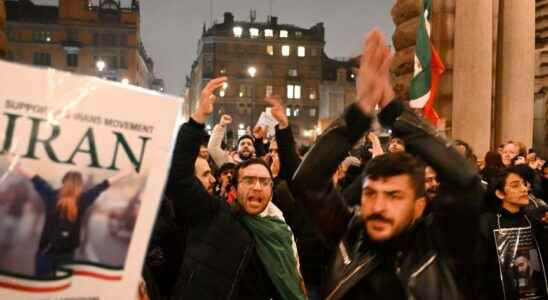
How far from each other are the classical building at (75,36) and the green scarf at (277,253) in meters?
86.8

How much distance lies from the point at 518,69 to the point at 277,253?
9.19 m

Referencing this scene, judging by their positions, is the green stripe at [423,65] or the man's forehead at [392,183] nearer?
the man's forehead at [392,183]

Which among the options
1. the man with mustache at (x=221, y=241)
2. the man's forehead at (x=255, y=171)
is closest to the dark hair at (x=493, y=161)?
the man's forehead at (x=255, y=171)

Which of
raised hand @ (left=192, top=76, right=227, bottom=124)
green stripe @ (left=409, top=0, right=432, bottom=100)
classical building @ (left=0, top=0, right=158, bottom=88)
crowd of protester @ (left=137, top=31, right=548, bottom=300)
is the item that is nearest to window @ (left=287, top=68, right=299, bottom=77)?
classical building @ (left=0, top=0, right=158, bottom=88)

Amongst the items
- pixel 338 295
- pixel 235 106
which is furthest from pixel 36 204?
pixel 235 106

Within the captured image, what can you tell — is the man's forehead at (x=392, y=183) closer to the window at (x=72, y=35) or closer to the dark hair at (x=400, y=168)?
the dark hair at (x=400, y=168)

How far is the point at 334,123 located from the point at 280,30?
99497mm

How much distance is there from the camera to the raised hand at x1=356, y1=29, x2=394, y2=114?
2912mm

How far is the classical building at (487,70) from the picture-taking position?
11.7 meters

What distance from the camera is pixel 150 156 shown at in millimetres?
2256

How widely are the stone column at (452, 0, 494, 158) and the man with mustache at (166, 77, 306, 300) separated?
8.21 meters

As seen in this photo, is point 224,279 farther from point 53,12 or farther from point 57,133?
point 53,12

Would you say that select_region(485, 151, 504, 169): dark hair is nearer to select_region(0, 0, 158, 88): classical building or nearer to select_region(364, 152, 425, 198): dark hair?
select_region(364, 152, 425, 198): dark hair

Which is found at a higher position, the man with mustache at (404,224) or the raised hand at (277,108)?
the raised hand at (277,108)
